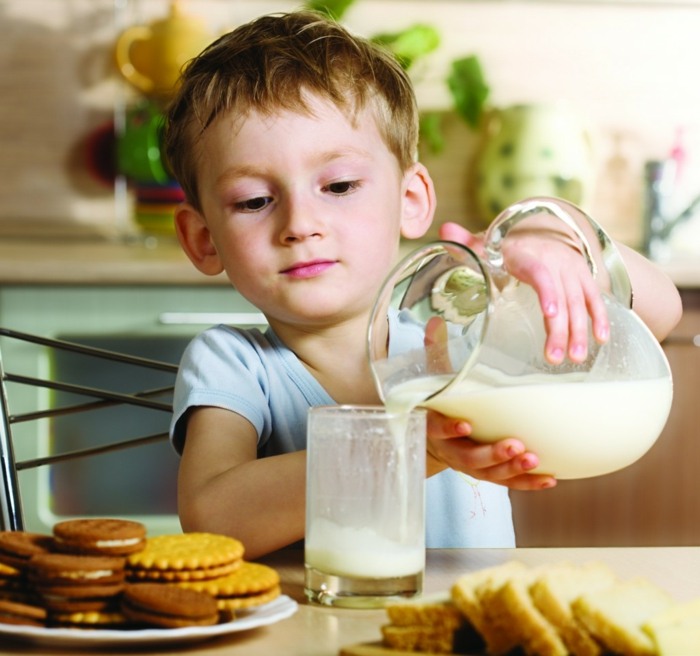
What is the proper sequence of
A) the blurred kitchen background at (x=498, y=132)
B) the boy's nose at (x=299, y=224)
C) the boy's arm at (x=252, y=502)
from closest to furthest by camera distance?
the boy's arm at (x=252, y=502) < the boy's nose at (x=299, y=224) < the blurred kitchen background at (x=498, y=132)

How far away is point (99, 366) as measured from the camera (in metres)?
2.41

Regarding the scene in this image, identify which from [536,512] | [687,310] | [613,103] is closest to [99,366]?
[536,512]

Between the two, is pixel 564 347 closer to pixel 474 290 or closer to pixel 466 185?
pixel 474 290

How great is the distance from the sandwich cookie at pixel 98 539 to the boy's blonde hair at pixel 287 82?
22.7 inches

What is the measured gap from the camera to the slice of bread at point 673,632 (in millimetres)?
599

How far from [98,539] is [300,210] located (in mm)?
503

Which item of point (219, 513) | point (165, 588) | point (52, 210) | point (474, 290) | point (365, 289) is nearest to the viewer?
point (165, 588)

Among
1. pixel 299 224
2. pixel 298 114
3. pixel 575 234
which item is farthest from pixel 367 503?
pixel 298 114

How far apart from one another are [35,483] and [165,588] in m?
1.76

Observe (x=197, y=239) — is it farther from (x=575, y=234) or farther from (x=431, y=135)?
(x=431, y=135)

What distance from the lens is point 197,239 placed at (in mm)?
1321

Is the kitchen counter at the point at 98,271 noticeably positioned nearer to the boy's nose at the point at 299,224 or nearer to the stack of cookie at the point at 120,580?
the boy's nose at the point at 299,224

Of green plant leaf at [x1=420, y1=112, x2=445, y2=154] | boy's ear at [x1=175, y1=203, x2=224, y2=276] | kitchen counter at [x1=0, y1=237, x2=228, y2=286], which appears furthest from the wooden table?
green plant leaf at [x1=420, y1=112, x2=445, y2=154]

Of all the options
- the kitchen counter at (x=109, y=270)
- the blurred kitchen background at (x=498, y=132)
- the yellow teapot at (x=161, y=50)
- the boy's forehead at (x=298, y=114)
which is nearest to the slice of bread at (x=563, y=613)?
the boy's forehead at (x=298, y=114)
